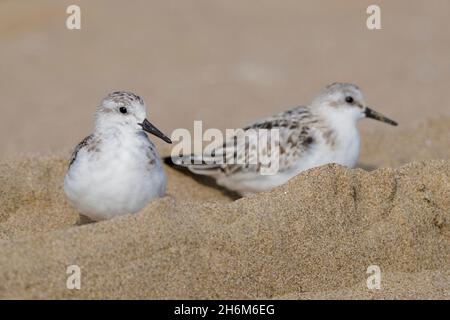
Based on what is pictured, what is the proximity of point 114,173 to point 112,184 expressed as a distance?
6 cm

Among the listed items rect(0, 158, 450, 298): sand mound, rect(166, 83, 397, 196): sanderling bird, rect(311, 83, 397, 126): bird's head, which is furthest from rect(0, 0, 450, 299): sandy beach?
rect(311, 83, 397, 126): bird's head

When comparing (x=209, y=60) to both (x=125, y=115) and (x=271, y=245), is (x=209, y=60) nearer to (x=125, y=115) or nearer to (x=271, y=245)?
(x=125, y=115)

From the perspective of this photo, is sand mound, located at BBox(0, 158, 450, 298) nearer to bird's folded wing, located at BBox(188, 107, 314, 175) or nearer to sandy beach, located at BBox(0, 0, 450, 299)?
sandy beach, located at BBox(0, 0, 450, 299)

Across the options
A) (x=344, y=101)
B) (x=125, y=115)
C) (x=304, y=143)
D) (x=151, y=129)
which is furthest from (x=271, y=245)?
(x=344, y=101)

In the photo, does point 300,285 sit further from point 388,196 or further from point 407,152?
point 407,152

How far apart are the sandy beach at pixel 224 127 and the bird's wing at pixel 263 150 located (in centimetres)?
18

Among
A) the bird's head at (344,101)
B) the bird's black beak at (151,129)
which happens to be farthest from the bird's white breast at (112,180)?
the bird's head at (344,101)

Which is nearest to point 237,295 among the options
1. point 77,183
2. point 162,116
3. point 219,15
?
point 77,183

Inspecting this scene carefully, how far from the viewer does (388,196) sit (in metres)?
4.79

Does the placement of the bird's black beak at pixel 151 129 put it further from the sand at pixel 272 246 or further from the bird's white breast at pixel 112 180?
the sand at pixel 272 246

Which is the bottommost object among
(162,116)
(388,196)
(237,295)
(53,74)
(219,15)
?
(237,295)

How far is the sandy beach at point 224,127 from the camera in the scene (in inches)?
161

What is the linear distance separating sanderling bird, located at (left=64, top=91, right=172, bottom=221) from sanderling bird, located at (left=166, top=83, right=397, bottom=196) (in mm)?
1304

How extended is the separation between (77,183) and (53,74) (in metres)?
5.36
